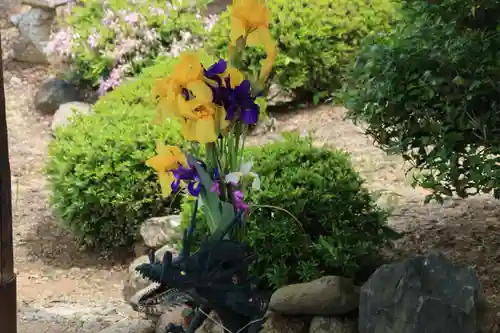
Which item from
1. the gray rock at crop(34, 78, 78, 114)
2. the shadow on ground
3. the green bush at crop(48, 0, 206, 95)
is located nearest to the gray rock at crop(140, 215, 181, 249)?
the shadow on ground

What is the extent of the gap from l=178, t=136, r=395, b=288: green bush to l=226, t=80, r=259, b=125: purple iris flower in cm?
59

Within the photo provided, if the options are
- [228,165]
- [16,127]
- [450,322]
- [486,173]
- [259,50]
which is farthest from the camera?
[16,127]

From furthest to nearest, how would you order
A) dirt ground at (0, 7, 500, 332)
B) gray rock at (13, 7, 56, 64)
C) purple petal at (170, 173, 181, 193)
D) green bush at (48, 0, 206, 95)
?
gray rock at (13, 7, 56, 64), green bush at (48, 0, 206, 95), dirt ground at (0, 7, 500, 332), purple petal at (170, 173, 181, 193)

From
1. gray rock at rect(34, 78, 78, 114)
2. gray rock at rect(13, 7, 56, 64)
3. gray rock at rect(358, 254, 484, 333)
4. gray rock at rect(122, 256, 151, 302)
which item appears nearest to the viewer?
gray rock at rect(358, 254, 484, 333)

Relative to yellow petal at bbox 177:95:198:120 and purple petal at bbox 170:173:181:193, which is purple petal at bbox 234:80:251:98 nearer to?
yellow petal at bbox 177:95:198:120

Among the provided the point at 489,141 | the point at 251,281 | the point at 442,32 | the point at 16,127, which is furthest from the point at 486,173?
the point at 16,127

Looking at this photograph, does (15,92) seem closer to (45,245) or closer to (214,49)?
(214,49)

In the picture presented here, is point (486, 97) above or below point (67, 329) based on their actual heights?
above

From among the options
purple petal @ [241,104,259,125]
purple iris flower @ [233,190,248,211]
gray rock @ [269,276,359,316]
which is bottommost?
gray rock @ [269,276,359,316]

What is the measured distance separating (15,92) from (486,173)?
748cm

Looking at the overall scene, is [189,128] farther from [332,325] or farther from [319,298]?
[332,325]

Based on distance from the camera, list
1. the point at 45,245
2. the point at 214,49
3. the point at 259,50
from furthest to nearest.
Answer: the point at 214,49
the point at 259,50
the point at 45,245

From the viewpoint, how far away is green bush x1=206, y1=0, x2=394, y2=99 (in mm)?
6480

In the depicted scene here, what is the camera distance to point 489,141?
256cm
